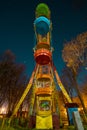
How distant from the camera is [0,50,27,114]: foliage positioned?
2589 centimetres

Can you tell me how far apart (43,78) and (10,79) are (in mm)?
8088

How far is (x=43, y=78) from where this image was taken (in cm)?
2198

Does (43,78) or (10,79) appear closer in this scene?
(43,78)

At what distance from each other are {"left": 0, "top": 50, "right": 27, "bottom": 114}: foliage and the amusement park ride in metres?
5.36

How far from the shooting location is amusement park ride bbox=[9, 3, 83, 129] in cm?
2045

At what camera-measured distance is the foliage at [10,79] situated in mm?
25891

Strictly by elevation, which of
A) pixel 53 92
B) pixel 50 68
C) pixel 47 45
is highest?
pixel 47 45

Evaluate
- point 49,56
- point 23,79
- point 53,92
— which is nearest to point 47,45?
point 49,56

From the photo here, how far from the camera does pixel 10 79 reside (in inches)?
1104

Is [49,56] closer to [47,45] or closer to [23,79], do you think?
[47,45]

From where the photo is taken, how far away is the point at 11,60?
27.6m

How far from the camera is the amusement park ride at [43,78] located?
20453 millimetres

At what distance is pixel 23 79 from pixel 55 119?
50.0 feet

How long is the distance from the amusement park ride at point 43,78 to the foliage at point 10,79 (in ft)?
17.6
